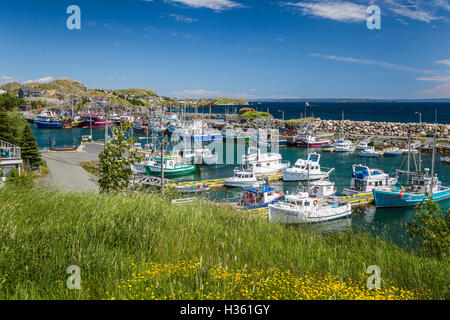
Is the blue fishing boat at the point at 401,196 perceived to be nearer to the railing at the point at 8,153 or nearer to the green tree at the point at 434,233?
the green tree at the point at 434,233

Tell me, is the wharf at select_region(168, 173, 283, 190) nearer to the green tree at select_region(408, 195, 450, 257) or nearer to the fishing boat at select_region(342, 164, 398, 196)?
the fishing boat at select_region(342, 164, 398, 196)

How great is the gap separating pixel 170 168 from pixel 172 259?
106 feet

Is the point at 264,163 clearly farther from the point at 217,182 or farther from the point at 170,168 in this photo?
the point at 170,168

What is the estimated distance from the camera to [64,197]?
6672mm

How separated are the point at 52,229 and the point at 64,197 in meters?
2.48

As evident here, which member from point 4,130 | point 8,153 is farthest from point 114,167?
point 4,130

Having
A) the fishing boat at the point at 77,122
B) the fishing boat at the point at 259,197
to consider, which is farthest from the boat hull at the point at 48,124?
the fishing boat at the point at 259,197

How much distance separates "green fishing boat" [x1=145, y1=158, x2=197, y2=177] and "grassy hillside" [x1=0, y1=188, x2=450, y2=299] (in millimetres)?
29089

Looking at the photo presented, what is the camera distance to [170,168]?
3625 cm

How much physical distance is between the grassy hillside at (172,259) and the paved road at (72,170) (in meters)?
13.9

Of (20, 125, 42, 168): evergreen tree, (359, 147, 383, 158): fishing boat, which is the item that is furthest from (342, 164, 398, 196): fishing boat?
(20, 125, 42, 168): evergreen tree
